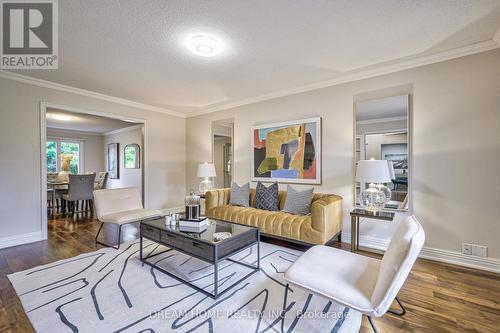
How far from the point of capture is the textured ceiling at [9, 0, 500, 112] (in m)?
1.87

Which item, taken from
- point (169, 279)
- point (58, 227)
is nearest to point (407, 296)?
point (169, 279)

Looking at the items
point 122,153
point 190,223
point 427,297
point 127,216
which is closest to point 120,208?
point 127,216

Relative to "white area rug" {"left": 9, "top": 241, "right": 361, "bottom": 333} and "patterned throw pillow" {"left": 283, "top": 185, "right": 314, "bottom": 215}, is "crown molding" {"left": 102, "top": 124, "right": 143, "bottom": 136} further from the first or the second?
"patterned throw pillow" {"left": 283, "top": 185, "right": 314, "bottom": 215}

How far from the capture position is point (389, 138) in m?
3.02

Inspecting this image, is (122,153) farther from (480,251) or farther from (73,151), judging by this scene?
(480,251)

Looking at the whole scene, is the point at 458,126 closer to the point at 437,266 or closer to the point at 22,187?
the point at 437,266

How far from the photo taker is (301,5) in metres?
1.83

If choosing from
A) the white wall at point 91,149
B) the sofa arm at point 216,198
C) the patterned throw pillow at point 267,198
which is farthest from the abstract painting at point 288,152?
the white wall at point 91,149

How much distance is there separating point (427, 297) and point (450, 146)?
171 cm

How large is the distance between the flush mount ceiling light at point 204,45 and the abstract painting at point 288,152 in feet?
5.91

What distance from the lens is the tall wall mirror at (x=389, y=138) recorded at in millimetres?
2902

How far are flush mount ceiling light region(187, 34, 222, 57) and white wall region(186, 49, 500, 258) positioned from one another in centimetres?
200

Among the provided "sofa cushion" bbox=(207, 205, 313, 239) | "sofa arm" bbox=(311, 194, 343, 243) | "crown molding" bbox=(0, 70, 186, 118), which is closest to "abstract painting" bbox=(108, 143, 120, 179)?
"crown molding" bbox=(0, 70, 186, 118)

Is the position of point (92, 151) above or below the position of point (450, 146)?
above
